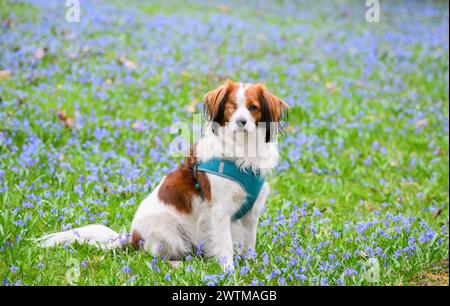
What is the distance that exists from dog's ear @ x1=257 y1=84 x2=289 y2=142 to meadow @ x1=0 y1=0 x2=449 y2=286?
1.11m

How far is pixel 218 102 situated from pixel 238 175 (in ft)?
2.14

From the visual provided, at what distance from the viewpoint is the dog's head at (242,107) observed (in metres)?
4.73

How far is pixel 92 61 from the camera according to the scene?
39.5 feet

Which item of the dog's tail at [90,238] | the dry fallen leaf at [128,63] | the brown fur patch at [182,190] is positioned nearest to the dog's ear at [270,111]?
the brown fur patch at [182,190]

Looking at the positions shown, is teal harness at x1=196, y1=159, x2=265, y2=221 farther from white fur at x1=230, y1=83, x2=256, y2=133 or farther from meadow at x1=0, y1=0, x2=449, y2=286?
meadow at x1=0, y1=0, x2=449, y2=286

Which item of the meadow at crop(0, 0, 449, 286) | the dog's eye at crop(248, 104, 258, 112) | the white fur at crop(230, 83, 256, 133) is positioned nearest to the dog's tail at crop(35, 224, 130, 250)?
the meadow at crop(0, 0, 449, 286)

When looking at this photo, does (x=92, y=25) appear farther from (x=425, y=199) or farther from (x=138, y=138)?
(x=425, y=199)

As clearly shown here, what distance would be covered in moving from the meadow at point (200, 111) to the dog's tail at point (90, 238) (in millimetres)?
132

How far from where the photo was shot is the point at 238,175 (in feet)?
16.4

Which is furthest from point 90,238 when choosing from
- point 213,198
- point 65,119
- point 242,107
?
point 65,119

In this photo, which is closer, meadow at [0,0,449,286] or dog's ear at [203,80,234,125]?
dog's ear at [203,80,234,125]

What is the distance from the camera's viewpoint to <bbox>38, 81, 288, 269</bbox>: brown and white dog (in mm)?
4840

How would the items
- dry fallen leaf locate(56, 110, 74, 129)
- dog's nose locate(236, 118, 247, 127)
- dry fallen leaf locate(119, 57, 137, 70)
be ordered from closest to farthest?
1. dog's nose locate(236, 118, 247, 127)
2. dry fallen leaf locate(56, 110, 74, 129)
3. dry fallen leaf locate(119, 57, 137, 70)

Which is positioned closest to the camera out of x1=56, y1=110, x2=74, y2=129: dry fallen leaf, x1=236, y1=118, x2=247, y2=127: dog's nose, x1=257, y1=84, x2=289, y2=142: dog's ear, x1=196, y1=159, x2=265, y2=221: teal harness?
x1=236, y1=118, x2=247, y2=127: dog's nose
